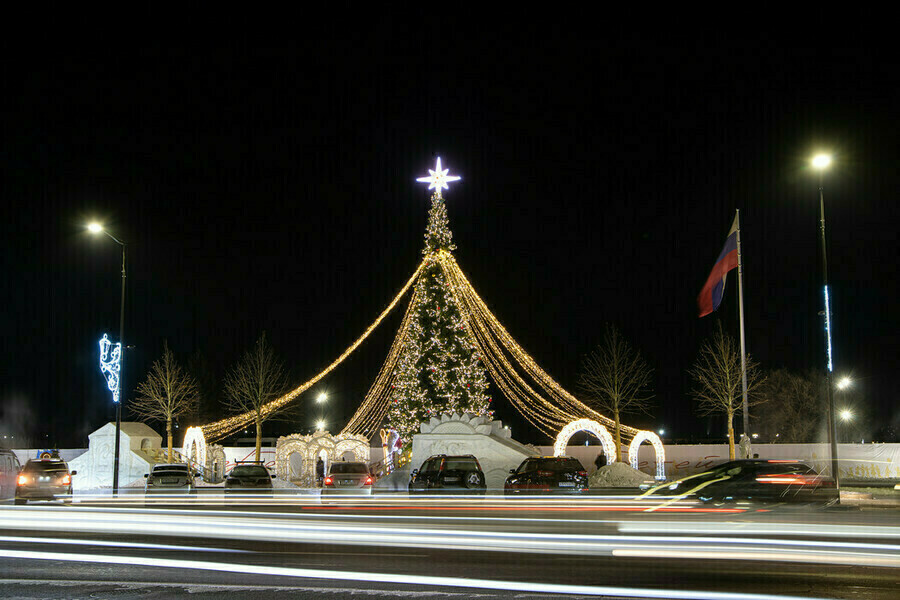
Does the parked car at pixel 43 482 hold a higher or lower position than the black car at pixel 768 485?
lower

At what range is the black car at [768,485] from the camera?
13.4m

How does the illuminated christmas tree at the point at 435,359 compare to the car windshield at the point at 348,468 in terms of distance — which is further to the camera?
the illuminated christmas tree at the point at 435,359

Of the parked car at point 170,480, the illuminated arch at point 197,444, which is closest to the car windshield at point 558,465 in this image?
the parked car at point 170,480

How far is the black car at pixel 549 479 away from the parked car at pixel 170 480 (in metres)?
11.0

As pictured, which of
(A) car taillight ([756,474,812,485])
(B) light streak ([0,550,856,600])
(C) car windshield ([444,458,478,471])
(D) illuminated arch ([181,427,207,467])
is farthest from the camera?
(D) illuminated arch ([181,427,207,467])

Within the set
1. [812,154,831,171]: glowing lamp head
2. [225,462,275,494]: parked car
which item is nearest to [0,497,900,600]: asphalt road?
[225,462,275,494]: parked car

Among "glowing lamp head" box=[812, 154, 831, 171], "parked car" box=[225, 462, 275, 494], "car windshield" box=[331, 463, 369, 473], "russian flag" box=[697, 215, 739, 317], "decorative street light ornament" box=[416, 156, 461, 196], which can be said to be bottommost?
"parked car" box=[225, 462, 275, 494]

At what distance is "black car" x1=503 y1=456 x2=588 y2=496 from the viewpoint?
72.3ft

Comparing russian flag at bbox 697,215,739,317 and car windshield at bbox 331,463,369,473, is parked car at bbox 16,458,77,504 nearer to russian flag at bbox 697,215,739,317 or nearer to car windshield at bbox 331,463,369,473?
car windshield at bbox 331,463,369,473

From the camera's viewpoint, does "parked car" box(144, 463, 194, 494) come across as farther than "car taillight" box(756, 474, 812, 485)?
Yes

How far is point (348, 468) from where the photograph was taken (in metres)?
26.5

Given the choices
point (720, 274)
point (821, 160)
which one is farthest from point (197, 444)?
point (821, 160)

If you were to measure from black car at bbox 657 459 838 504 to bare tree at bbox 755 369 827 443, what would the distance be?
53.4m

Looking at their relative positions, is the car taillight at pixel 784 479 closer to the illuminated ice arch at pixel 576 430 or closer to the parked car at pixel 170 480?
the illuminated ice arch at pixel 576 430
